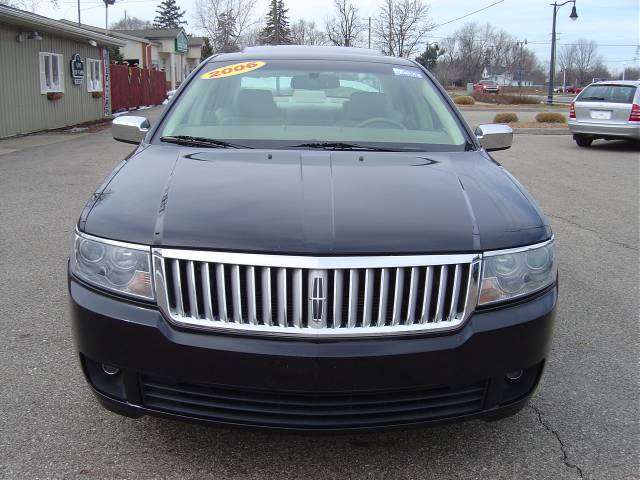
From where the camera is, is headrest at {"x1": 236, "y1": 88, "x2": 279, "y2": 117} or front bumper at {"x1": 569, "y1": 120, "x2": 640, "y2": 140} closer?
headrest at {"x1": 236, "y1": 88, "x2": 279, "y2": 117}

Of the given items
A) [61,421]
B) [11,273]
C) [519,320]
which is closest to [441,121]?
[519,320]

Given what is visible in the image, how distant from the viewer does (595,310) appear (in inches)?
179

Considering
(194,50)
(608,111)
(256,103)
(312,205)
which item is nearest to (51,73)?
(608,111)

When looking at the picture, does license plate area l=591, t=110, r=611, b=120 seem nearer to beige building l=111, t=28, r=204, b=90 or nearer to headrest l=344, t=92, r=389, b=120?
headrest l=344, t=92, r=389, b=120

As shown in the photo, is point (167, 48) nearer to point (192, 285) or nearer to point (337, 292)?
point (192, 285)

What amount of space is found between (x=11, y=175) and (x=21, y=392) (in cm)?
815

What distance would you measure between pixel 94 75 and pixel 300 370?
22746 millimetres

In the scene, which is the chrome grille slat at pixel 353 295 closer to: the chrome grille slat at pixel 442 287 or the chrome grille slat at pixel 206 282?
the chrome grille slat at pixel 442 287

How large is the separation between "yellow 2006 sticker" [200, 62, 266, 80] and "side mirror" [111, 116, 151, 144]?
486mm

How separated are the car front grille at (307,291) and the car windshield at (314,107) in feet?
3.84

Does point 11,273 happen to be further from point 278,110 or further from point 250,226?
point 250,226

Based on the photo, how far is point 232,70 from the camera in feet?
13.2

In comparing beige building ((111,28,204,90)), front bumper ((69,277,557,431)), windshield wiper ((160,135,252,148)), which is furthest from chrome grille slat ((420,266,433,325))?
beige building ((111,28,204,90))

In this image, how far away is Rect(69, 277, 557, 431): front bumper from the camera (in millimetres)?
2232
